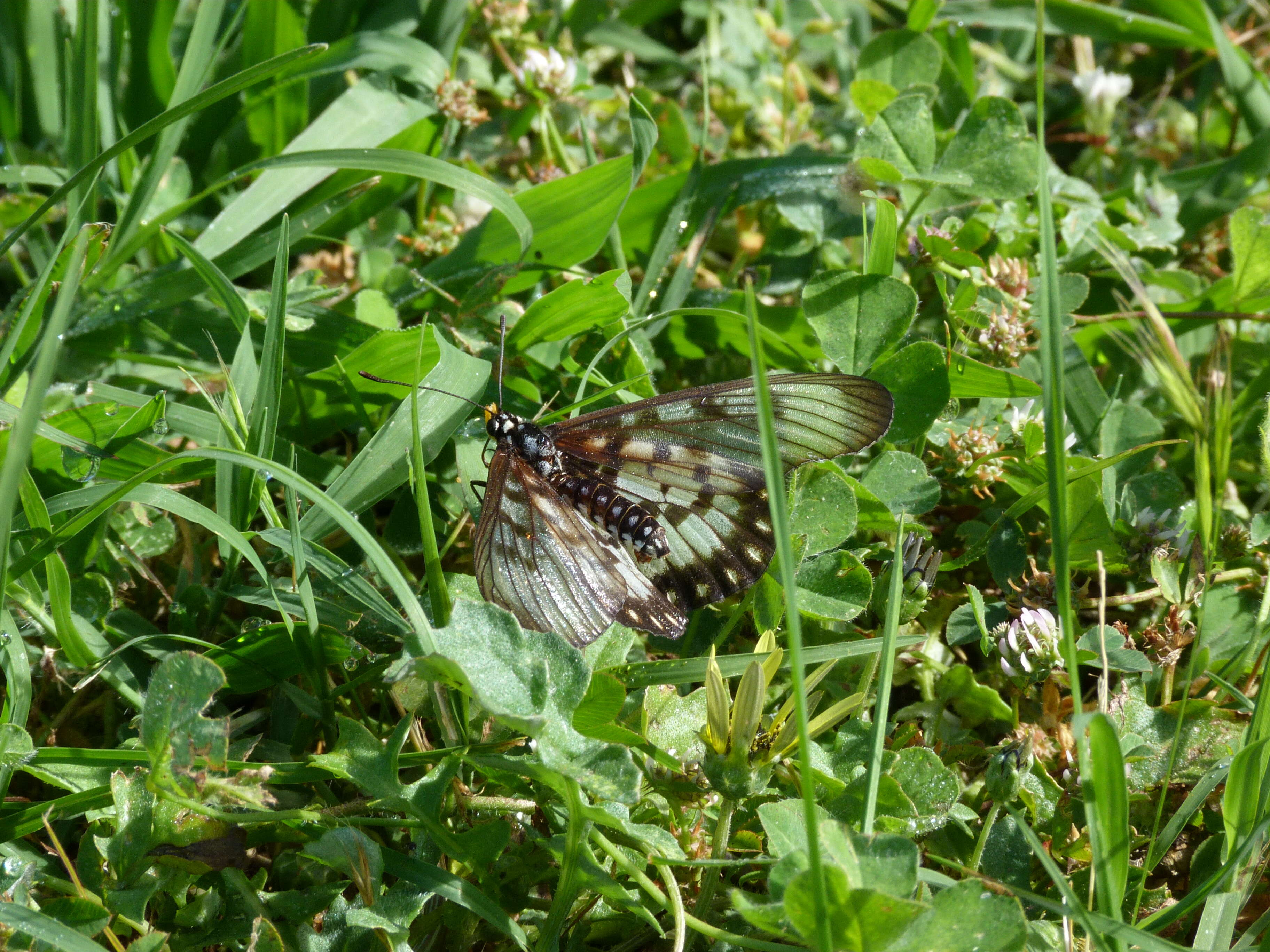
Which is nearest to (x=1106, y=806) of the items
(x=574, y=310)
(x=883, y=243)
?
(x=883, y=243)

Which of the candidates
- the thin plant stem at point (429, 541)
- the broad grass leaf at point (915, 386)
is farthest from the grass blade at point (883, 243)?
the thin plant stem at point (429, 541)

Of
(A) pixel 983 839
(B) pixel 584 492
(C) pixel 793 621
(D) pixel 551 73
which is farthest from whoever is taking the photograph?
(D) pixel 551 73

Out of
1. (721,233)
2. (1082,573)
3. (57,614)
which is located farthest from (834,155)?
(57,614)

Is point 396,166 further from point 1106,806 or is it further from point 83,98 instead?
point 1106,806

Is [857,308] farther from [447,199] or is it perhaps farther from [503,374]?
[447,199]

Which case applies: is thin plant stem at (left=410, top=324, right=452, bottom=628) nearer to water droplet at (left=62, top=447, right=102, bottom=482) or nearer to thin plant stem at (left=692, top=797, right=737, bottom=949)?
thin plant stem at (left=692, top=797, right=737, bottom=949)

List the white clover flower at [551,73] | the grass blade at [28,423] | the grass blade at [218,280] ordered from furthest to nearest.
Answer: the white clover flower at [551,73] < the grass blade at [218,280] < the grass blade at [28,423]

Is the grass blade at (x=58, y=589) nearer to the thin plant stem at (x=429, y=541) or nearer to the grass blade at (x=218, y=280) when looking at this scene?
the grass blade at (x=218, y=280)
